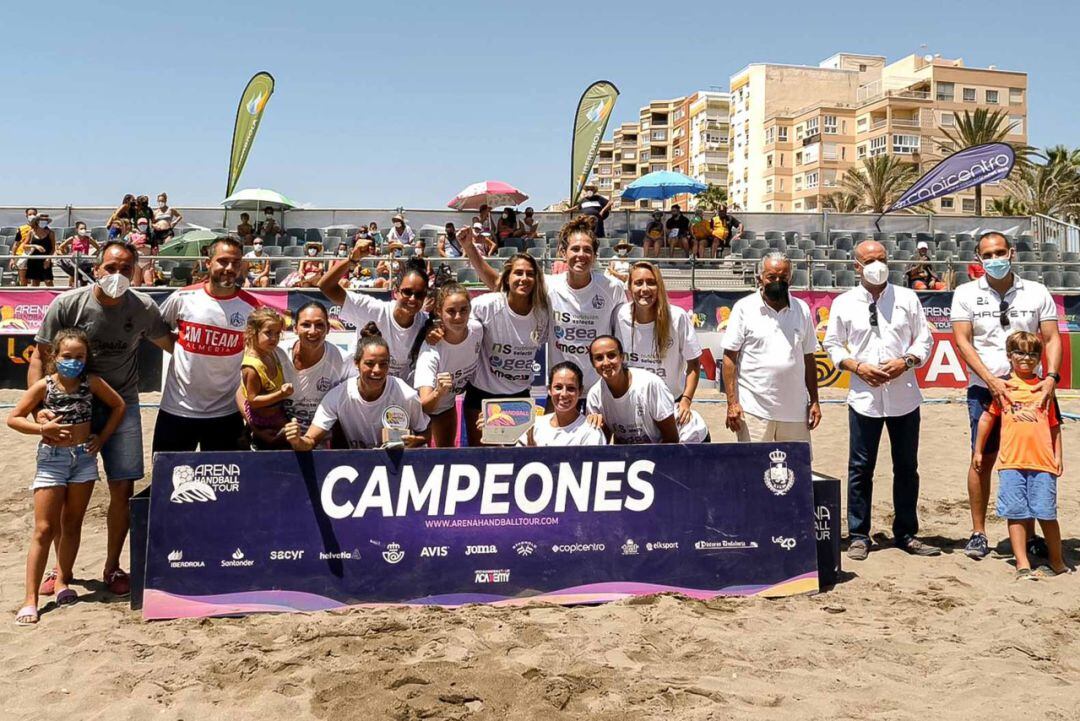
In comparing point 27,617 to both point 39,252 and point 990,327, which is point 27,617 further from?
point 39,252

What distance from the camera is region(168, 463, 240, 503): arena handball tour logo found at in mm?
4438

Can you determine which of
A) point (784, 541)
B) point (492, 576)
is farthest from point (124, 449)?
point (784, 541)

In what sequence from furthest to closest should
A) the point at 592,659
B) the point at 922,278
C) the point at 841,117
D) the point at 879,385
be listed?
1. the point at 841,117
2. the point at 922,278
3. the point at 879,385
4. the point at 592,659

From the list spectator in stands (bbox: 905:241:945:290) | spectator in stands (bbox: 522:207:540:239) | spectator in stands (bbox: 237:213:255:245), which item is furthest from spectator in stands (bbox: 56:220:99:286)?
spectator in stands (bbox: 905:241:945:290)

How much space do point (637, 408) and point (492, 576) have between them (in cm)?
121

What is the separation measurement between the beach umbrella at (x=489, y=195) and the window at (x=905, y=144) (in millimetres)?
66275

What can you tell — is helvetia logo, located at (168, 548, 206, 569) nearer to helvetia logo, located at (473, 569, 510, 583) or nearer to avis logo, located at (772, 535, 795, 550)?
helvetia logo, located at (473, 569, 510, 583)

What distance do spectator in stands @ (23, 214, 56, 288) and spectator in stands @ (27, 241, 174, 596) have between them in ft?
36.2

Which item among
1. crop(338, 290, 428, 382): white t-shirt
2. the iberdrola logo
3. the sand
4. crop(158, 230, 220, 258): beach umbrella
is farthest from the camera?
the iberdrola logo

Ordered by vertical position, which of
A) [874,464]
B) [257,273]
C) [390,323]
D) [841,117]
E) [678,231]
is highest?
[841,117]

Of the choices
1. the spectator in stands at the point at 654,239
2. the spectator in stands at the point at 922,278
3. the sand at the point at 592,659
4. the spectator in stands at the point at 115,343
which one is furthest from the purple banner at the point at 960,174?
the spectator in stands at the point at 115,343

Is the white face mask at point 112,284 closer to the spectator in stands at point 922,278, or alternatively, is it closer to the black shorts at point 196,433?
the black shorts at point 196,433

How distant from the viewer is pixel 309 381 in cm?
495

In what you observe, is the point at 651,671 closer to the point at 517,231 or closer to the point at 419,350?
the point at 419,350
